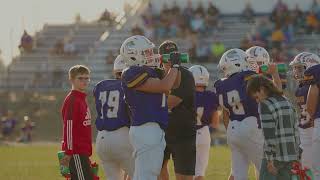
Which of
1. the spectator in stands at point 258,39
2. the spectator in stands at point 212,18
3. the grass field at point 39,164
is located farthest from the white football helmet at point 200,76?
the spectator in stands at point 212,18

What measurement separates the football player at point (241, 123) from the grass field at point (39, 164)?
13.1ft

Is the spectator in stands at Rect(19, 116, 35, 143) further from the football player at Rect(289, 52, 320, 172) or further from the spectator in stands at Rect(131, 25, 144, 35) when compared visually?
the football player at Rect(289, 52, 320, 172)

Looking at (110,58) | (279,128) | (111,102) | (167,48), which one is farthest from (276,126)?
(110,58)

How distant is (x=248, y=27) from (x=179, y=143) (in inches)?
962

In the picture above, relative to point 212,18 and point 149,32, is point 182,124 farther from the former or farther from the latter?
point 212,18

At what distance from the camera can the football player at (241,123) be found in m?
11.5

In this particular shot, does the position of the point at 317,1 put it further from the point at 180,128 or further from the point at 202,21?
the point at 180,128

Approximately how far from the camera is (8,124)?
32.0 m

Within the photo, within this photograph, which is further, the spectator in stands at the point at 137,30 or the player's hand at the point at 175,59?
the spectator in stands at the point at 137,30

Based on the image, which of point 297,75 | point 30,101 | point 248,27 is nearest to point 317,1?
point 248,27

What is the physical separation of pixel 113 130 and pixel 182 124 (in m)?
0.91

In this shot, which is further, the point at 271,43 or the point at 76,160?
the point at 271,43

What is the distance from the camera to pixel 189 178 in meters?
11.3

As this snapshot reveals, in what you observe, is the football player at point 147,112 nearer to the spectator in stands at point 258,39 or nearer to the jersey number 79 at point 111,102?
the jersey number 79 at point 111,102
